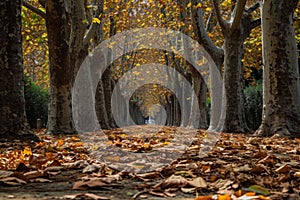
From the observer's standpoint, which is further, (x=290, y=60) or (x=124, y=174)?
(x=290, y=60)

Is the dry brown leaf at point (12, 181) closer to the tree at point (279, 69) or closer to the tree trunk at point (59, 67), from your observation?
the tree at point (279, 69)

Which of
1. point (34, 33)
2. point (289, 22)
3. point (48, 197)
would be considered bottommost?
point (48, 197)

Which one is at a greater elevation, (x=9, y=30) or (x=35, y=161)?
(x=9, y=30)

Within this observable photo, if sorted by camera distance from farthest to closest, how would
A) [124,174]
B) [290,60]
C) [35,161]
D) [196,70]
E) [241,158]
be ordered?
[196,70] < [290,60] < [241,158] < [35,161] < [124,174]

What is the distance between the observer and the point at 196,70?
66.0ft

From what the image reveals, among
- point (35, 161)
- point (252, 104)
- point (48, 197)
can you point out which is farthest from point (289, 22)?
point (252, 104)

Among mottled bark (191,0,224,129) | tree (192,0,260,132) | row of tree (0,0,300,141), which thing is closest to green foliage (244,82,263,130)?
mottled bark (191,0,224,129)

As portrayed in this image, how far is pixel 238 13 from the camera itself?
11.4m

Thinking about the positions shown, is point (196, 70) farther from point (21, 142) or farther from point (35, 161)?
point (35, 161)

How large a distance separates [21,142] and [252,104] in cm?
1667

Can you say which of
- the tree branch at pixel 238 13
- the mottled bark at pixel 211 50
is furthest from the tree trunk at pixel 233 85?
the mottled bark at pixel 211 50

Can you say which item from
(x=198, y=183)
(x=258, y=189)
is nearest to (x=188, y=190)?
(x=198, y=183)

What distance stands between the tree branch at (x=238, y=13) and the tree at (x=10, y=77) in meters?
6.63

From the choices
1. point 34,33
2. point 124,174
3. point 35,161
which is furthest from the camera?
point 34,33
